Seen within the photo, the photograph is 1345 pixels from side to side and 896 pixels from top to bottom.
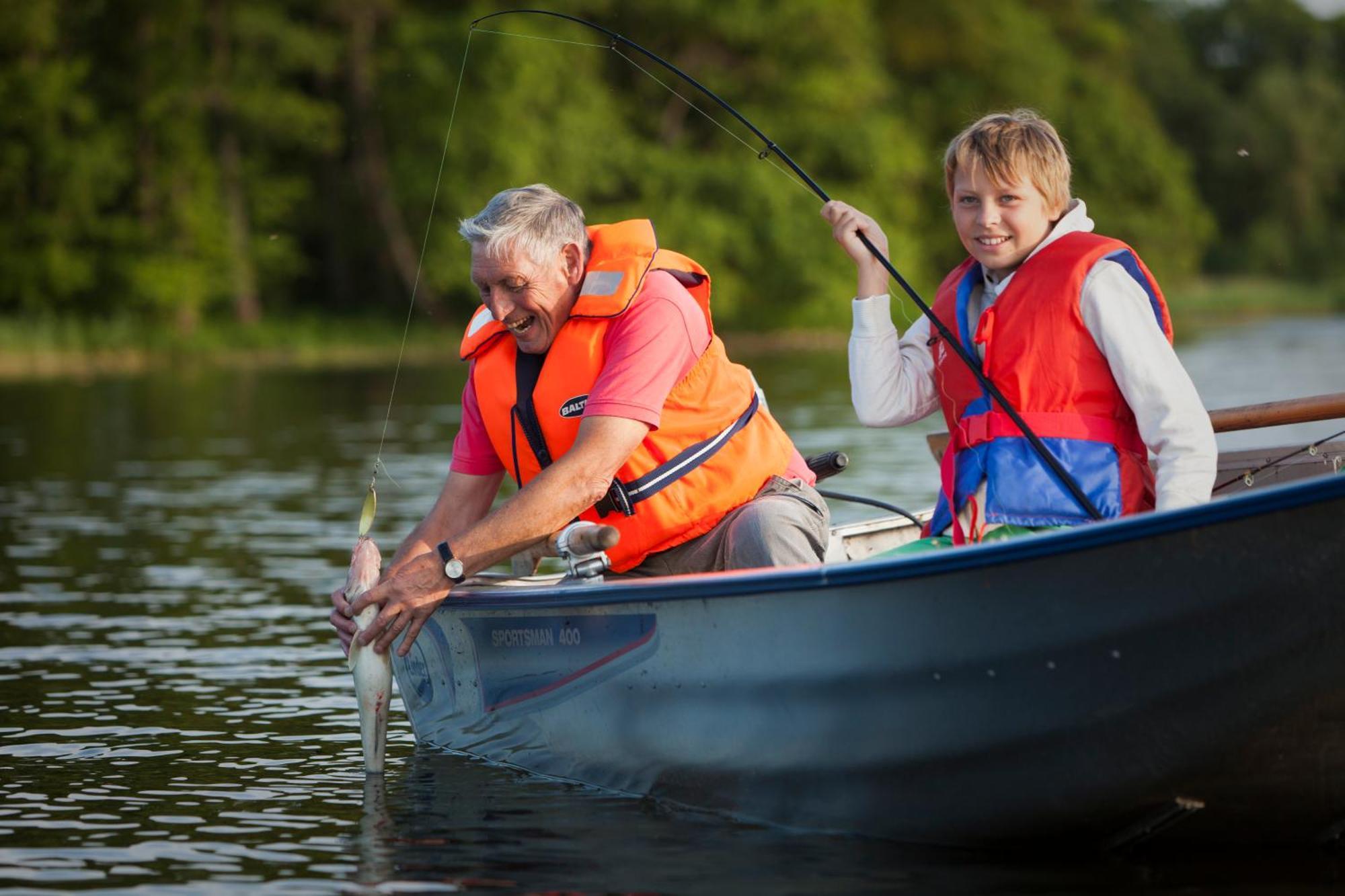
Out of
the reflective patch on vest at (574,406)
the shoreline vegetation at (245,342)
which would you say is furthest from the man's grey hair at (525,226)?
the shoreline vegetation at (245,342)

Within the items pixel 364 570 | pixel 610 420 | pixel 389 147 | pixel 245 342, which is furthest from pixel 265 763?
pixel 389 147

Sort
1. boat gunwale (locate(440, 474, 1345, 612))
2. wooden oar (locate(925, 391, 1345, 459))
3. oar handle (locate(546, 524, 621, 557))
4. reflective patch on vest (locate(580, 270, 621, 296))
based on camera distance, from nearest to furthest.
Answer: boat gunwale (locate(440, 474, 1345, 612)), oar handle (locate(546, 524, 621, 557)), reflective patch on vest (locate(580, 270, 621, 296)), wooden oar (locate(925, 391, 1345, 459))

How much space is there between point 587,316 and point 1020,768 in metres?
1.41

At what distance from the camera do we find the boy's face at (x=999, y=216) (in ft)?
12.5

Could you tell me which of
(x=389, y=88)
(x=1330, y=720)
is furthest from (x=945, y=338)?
(x=389, y=88)

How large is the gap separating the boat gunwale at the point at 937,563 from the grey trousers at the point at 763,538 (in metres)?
0.33

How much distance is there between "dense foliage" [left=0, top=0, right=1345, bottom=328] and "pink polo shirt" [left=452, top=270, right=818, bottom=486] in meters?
25.7

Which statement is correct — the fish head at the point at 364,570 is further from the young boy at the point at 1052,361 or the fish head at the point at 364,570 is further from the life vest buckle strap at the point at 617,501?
the young boy at the point at 1052,361

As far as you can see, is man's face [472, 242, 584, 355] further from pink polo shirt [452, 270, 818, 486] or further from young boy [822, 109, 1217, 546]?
young boy [822, 109, 1217, 546]

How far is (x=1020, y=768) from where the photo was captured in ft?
12.5

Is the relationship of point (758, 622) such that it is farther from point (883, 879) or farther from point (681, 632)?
point (883, 879)

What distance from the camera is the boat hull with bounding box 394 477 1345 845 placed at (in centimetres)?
349

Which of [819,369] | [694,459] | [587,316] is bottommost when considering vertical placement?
[694,459]

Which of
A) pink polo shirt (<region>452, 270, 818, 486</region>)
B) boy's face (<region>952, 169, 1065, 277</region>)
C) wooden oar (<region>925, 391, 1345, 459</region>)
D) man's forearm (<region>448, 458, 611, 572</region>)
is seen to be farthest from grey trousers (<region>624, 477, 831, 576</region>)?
boy's face (<region>952, 169, 1065, 277</region>)
